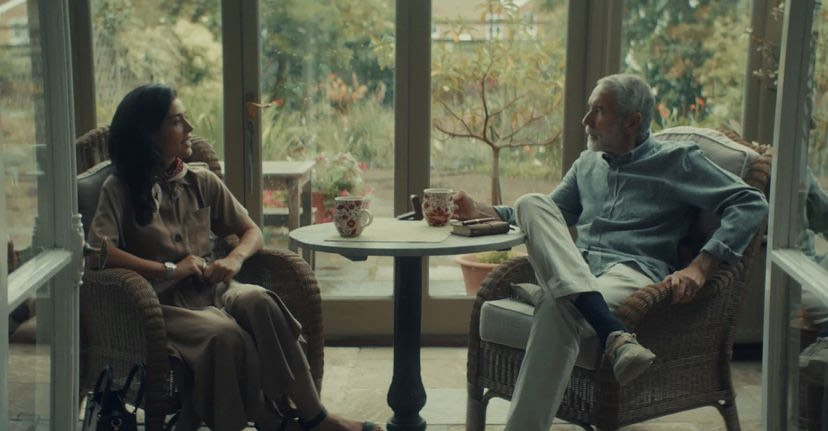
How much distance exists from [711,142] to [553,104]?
43.3 inches

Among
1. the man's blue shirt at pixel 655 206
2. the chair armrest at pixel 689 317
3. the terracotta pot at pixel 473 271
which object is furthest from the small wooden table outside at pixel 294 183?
the chair armrest at pixel 689 317

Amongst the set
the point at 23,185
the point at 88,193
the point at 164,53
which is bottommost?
the point at 88,193

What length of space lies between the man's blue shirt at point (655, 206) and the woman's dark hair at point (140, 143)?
107 cm

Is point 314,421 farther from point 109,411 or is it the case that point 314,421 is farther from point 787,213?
point 787,213

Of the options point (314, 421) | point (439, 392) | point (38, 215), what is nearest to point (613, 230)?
point (439, 392)

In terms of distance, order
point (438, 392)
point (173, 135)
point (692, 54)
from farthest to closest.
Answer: point (692, 54) → point (438, 392) → point (173, 135)

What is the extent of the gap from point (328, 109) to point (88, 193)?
138cm

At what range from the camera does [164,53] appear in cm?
406

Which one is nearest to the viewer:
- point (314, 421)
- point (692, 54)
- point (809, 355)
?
point (809, 355)

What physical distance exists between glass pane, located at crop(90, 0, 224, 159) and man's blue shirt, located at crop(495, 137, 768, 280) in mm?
1481

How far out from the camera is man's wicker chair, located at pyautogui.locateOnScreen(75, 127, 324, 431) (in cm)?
Answer: 259

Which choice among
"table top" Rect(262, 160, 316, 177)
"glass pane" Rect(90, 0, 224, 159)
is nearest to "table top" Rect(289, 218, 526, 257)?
"table top" Rect(262, 160, 316, 177)

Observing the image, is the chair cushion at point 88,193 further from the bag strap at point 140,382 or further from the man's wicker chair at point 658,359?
the man's wicker chair at point 658,359

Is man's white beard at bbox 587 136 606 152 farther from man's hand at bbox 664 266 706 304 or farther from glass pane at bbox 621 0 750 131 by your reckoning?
glass pane at bbox 621 0 750 131
